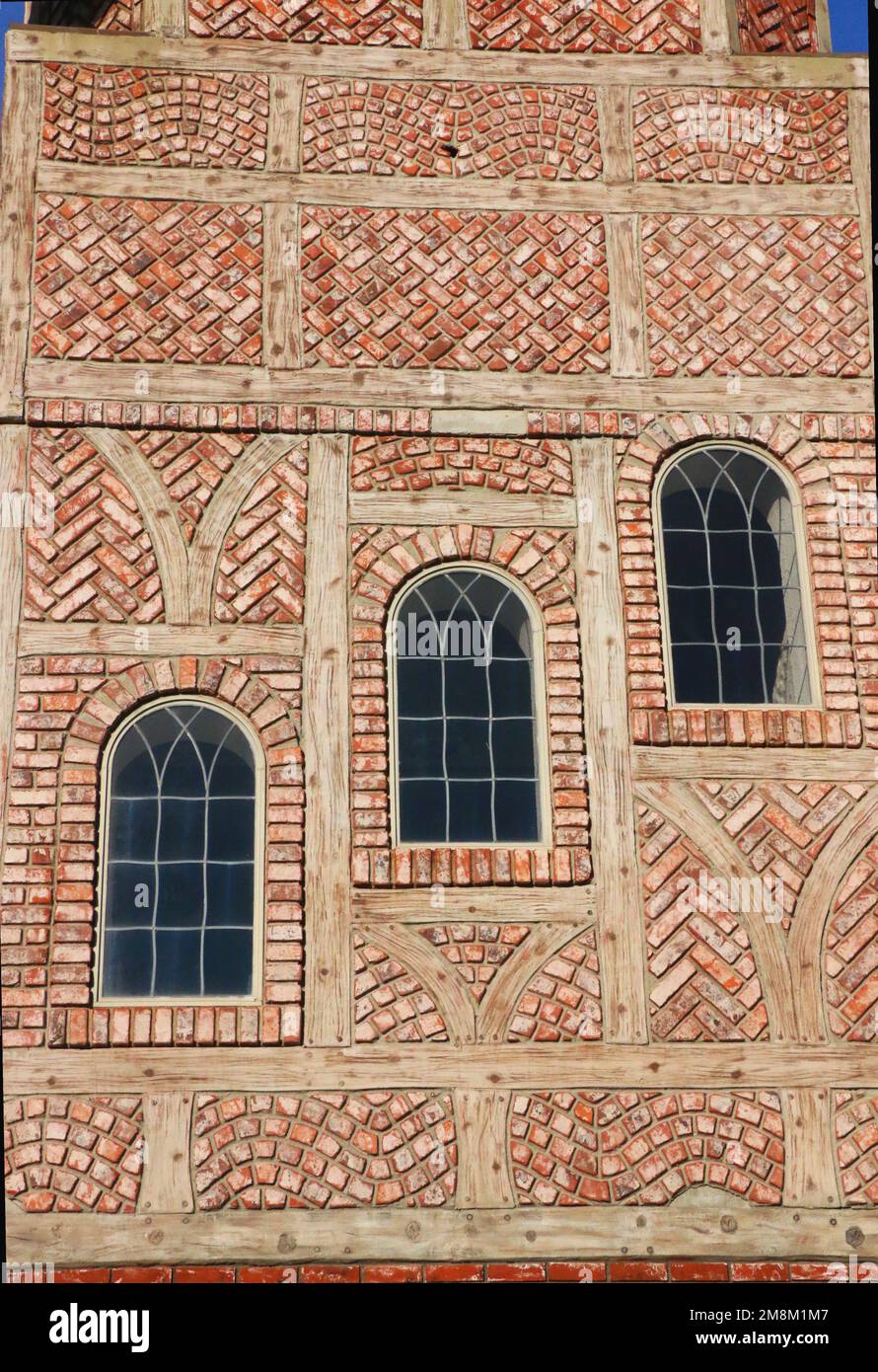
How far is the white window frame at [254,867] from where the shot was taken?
855 centimetres

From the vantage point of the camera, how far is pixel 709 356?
9859mm

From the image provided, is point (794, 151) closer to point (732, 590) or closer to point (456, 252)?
point (456, 252)

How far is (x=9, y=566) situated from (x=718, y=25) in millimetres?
5298

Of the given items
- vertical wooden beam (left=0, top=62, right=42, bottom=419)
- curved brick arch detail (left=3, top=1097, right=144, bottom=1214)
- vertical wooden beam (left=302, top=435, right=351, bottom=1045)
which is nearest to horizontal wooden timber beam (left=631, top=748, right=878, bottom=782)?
vertical wooden beam (left=302, top=435, right=351, bottom=1045)

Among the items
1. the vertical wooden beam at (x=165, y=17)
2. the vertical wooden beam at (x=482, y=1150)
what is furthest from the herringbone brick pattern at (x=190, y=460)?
the vertical wooden beam at (x=482, y=1150)

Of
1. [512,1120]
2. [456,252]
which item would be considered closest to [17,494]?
[456,252]

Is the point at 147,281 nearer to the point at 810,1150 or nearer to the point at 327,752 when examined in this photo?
the point at 327,752

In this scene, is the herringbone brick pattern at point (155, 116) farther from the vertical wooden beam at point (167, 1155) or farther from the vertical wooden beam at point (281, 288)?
the vertical wooden beam at point (167, 1155)

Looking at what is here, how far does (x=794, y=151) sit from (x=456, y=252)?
2135 millimetres

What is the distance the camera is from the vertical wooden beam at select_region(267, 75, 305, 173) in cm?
1003

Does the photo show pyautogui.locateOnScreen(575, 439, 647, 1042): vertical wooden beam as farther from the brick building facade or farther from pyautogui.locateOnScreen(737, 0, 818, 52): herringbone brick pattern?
pyautogui.locateOnScreen(737, 0, 818, 52): herringbone brick pattern

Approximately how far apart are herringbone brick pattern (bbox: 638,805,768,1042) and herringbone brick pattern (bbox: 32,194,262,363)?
3.51 metres

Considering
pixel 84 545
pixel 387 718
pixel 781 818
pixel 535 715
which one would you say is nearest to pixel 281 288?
pixel 84 545

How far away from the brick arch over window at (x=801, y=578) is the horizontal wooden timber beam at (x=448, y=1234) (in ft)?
7.64
